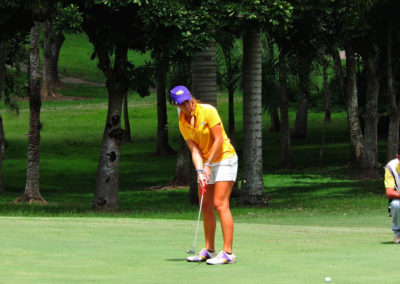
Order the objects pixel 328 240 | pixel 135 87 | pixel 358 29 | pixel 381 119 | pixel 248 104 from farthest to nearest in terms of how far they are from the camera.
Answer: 1. pixel 381 119
2. pixel 358 29
3. pixel 248 104
4. pixel 135 87
5. pixel 328 240

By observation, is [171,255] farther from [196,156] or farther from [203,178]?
[196,156]

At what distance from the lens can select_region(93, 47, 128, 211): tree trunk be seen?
22.8 meters

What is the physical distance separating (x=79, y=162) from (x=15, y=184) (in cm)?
890

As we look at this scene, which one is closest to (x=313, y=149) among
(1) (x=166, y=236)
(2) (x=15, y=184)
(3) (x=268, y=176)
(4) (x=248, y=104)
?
(3) (x=268, y=176)

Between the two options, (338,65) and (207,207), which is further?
(338,65)

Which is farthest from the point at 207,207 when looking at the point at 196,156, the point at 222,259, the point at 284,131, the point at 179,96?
the point at 284,131

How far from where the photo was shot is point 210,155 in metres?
9.56

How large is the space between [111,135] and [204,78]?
3775mm

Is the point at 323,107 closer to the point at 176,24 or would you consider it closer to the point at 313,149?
the point at 313,149

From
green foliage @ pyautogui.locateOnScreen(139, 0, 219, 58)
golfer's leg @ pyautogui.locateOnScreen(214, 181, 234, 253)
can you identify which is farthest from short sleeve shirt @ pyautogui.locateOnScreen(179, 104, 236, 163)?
green foliage @ pyautogui.locateOnScreen(139, 0, 219, 58)

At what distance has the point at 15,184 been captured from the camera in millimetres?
42219

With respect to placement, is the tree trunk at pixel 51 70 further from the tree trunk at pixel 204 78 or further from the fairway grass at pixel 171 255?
the fairway grass at pixel 171 255

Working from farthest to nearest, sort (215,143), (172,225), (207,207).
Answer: (172,225)
(207,207)
(215,143)

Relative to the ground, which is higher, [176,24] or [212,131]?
[176,24]
